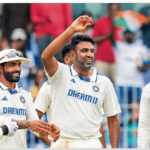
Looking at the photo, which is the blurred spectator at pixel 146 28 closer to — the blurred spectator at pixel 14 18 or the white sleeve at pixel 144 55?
the white sleeve at pixel 144 55

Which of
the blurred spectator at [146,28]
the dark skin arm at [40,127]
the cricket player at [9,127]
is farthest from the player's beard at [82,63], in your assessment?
the blurred spectator at [146,28]

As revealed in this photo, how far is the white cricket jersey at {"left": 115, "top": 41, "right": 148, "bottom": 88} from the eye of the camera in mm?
A: 13281

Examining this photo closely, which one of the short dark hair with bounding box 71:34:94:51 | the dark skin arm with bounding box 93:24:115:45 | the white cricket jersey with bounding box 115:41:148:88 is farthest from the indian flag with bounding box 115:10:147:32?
the short dark hair with bounding box 71:34:94:51

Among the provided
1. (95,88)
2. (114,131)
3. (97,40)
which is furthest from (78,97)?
(97,40)

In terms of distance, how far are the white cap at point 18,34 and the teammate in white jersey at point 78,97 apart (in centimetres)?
605

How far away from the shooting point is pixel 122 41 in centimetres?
1345

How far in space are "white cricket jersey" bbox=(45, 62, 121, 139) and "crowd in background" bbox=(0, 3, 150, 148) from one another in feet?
19.3

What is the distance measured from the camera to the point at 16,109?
688 centimetres

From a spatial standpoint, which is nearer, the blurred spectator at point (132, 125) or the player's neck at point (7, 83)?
the player's neck at point (7, 83)

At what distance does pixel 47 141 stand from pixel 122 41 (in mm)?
6371

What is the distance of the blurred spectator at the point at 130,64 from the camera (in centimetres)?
1327

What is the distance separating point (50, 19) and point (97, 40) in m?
1.29

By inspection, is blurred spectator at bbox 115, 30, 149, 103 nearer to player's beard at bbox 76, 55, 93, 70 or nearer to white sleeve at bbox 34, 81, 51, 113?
white sleeve at bbox 34, 81, 51, 113

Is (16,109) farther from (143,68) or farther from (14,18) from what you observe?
(143,68)
